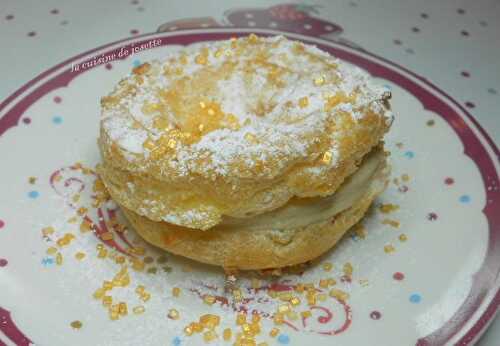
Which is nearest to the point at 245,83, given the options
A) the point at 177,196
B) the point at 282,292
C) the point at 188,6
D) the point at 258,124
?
the point at 258,124

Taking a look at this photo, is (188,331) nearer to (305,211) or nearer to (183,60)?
(305,211)

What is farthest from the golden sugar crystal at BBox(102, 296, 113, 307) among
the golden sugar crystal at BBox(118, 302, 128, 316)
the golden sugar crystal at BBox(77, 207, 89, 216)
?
the golden sugar crystal at BBox(77, 207, 89, 216)

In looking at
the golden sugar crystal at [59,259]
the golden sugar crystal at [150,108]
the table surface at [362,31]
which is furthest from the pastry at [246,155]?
the table surface at [362,31]

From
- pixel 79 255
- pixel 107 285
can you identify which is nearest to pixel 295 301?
pixel 107 285

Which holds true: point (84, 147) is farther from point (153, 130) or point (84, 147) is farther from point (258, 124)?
point (258, 124)

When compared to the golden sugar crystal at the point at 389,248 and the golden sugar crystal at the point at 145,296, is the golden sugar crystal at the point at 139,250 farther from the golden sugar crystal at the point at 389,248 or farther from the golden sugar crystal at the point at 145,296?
the golden sugar crystal at the point at 389,248
